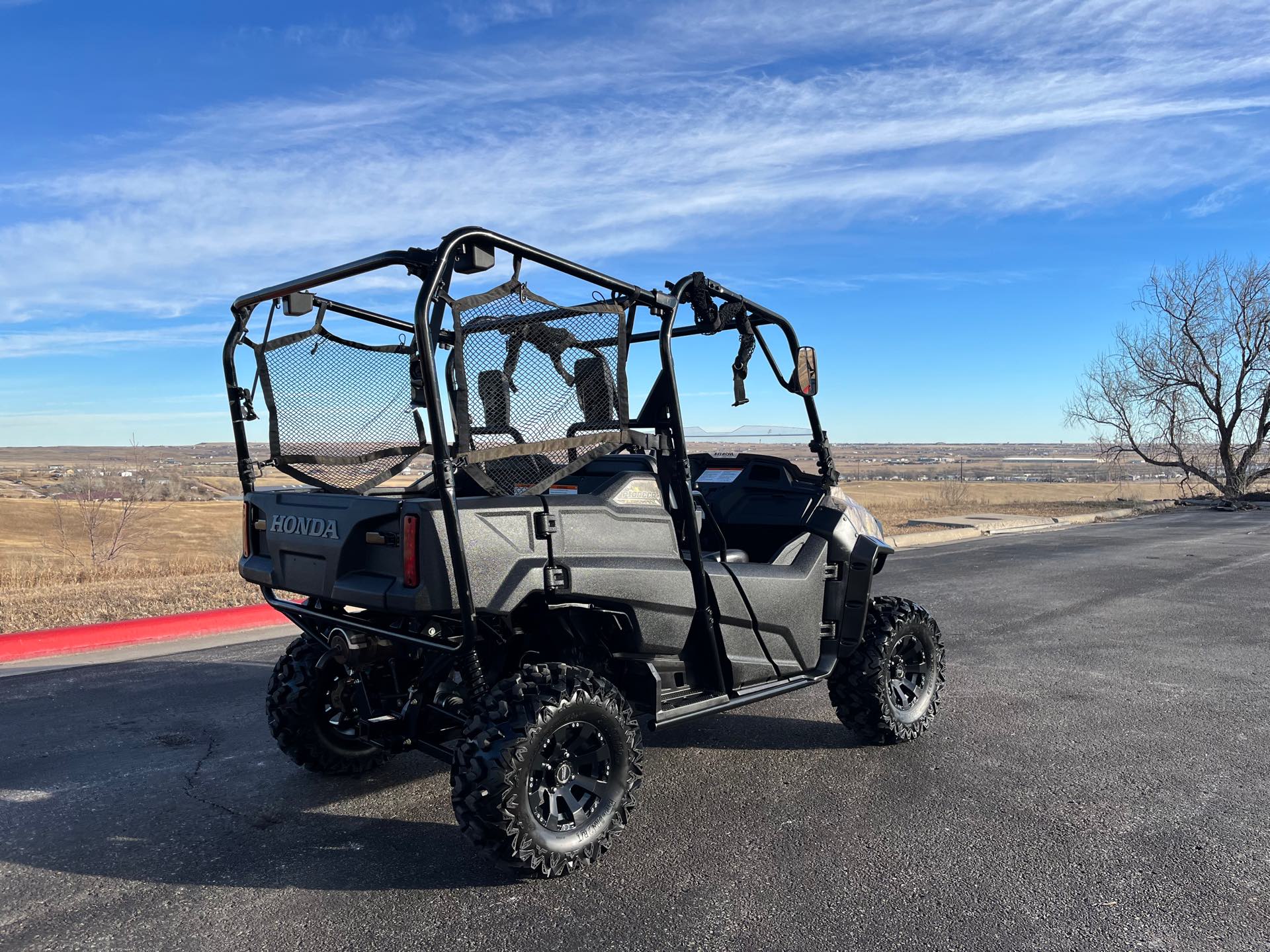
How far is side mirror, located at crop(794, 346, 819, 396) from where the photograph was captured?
15.1ft

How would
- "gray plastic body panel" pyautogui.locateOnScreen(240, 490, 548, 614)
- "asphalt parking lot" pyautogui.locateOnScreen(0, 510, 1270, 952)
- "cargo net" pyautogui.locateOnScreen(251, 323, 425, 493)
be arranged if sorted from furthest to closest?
1. "cargo net" pyautogui.locateOnScreen(251, 323, 425, 493)
2. "gray plastic body panel" pyautogui.locateOnScreen(240, 490, 548, 614)
3. "asphalt parking lot" pyautogui.locateOnScreen(0, 510, 1270, 952)

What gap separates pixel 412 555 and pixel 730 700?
166 cm

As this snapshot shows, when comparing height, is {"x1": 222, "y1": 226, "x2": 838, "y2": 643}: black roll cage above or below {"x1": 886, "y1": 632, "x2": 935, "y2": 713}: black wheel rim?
above

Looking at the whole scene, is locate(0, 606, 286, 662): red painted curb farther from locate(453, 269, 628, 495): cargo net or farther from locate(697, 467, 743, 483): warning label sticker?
locate(453, 269, 628, 495): cargo net

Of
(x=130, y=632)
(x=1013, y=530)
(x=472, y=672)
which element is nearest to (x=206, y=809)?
(x=472, y=672)

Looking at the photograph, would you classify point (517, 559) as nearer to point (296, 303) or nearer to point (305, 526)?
point (305, 526)

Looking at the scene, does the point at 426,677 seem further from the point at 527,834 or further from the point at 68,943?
the point at 68,943

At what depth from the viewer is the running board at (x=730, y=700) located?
153 inches

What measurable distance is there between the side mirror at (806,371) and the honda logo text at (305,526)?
231 centimetres

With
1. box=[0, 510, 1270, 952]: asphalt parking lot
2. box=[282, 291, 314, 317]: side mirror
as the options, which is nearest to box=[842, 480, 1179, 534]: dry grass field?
box=[0, 510, 1270, 952]: asphalt parking lot

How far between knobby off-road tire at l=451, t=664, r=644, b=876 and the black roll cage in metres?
0.34

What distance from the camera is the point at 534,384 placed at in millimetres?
3723

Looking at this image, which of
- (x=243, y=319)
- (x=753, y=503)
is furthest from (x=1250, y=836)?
(x=243, y=319)

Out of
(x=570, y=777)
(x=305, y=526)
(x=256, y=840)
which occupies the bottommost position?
(x=256, y=840)
